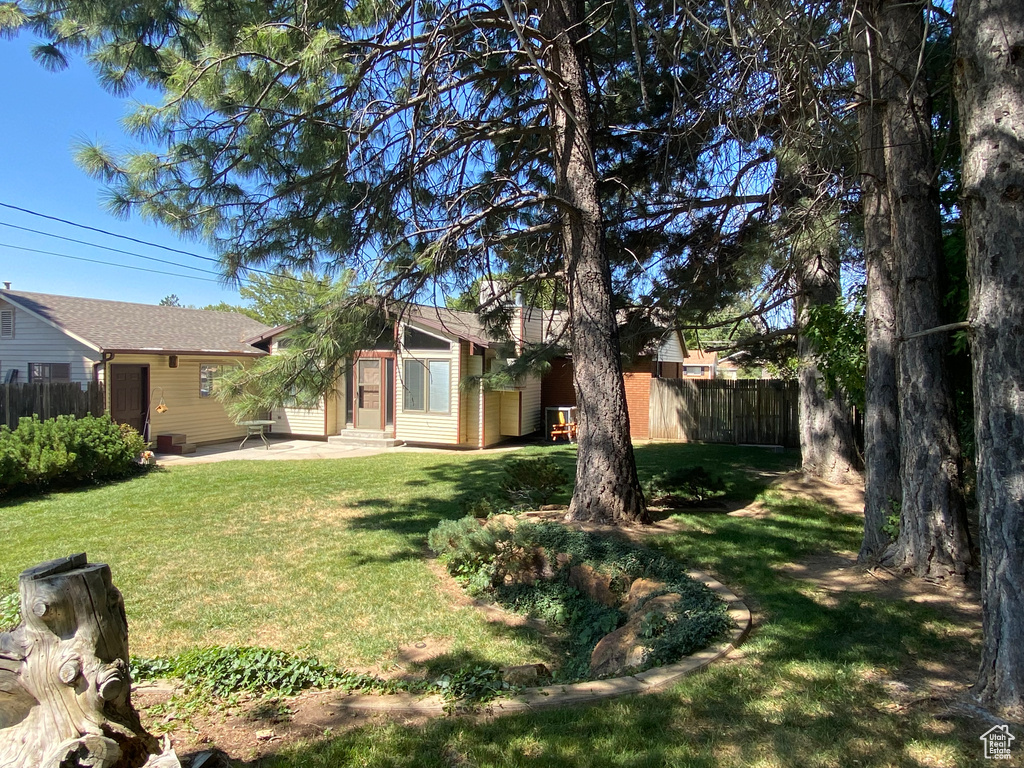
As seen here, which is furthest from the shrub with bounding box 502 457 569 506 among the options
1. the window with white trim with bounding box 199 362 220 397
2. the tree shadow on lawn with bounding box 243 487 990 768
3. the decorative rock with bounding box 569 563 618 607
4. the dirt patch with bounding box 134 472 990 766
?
the window with white trim with bounding box 199 362 220 397

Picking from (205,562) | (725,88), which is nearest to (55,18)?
(205,562)

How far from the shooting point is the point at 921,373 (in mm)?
4879

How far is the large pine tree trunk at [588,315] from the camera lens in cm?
680

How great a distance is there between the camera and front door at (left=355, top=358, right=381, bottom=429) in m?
16.6

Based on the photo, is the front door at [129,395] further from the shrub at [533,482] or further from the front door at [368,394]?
the shrub at [533,482]

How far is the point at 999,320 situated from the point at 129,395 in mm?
15814

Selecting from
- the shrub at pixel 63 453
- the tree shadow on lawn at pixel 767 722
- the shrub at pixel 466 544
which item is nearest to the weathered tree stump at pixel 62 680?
the tree shadow on lawn at pixel 767 722

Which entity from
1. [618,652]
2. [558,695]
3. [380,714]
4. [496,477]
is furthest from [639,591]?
[496,477]

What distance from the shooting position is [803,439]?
9.88m

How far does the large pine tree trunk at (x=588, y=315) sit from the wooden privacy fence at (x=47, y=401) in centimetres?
1040

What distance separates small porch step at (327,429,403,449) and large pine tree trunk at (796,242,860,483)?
984 cm

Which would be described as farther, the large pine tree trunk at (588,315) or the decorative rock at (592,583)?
the large pine tree trunk at (588,315)

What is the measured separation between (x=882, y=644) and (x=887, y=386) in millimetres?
2710

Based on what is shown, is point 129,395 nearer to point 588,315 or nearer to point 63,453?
point 63,453
